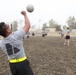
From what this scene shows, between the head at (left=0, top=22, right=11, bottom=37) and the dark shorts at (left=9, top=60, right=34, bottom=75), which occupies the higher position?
the head at (left=0, top=22, right=11, bottom=37)

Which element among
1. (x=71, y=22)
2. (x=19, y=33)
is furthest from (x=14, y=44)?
(x=71, y=22)

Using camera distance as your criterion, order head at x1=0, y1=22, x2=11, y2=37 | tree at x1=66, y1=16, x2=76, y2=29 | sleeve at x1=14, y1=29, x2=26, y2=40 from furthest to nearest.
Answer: tree at x1=66, y1=16, x2=76, y2=29, sleeve at x1=14, y1=29, x2=26, y2=40, head at x1=0, y1=22, x2=11, y2=37

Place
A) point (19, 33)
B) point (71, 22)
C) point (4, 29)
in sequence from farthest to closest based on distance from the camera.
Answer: point (71, 22)
point (19, 33)
point (4, 29)

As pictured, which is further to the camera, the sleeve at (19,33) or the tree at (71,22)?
the tree at (71,22)

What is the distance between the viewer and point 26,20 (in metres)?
4.91

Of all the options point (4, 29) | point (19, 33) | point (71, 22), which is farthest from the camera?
point (71, 22)

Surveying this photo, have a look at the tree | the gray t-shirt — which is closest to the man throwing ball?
the gray t-shirt

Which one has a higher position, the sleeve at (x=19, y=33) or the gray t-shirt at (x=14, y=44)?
the sleeve at (x=19, y=33)

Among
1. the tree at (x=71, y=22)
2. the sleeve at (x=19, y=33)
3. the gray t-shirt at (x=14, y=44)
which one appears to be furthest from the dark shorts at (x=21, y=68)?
the tree at (x=71, y=22)

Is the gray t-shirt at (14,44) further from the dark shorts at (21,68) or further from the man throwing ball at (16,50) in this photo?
the dark shorts at (21,68)

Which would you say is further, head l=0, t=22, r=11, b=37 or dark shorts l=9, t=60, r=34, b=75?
dark shorts l=9, t=60, r=34, b=75

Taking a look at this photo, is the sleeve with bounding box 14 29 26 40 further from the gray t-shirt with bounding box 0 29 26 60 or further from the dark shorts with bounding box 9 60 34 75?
the dark shorts with bounding box 9 60 34 75

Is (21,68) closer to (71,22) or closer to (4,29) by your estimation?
(4,29)

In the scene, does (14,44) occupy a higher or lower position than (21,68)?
higher
